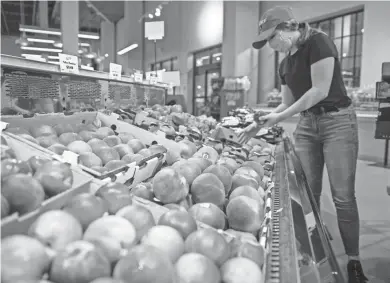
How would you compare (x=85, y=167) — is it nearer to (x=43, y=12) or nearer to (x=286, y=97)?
(x=286, y=97)

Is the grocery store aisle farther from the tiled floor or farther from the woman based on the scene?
the woman

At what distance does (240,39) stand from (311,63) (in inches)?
368

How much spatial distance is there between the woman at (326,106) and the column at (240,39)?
895 cm

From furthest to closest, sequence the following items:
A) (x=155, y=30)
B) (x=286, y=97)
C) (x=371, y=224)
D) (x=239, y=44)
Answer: (x=239, y=44)
(x=155, y=30)
(x=371, y=224)
(x=286, y=97)

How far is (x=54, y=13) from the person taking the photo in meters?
16.1

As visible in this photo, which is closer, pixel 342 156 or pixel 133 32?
pixel 342 156

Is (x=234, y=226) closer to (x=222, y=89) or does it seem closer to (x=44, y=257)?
(x=44, y=257)

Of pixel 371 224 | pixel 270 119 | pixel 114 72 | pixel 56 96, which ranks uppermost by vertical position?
pixel 114 72

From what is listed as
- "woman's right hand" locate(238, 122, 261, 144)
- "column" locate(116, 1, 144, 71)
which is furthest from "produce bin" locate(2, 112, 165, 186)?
"column" locate(116, 1, 144, 71)

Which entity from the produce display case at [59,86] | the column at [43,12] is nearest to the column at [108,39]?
the column at [43,12]

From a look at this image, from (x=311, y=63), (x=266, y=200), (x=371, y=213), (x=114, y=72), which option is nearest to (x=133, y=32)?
(x=114, y=72)

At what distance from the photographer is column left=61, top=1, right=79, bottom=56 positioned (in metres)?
8.52

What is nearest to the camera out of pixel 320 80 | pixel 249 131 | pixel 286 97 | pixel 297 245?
pixel 297 245

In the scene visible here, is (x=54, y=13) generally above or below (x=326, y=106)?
above
